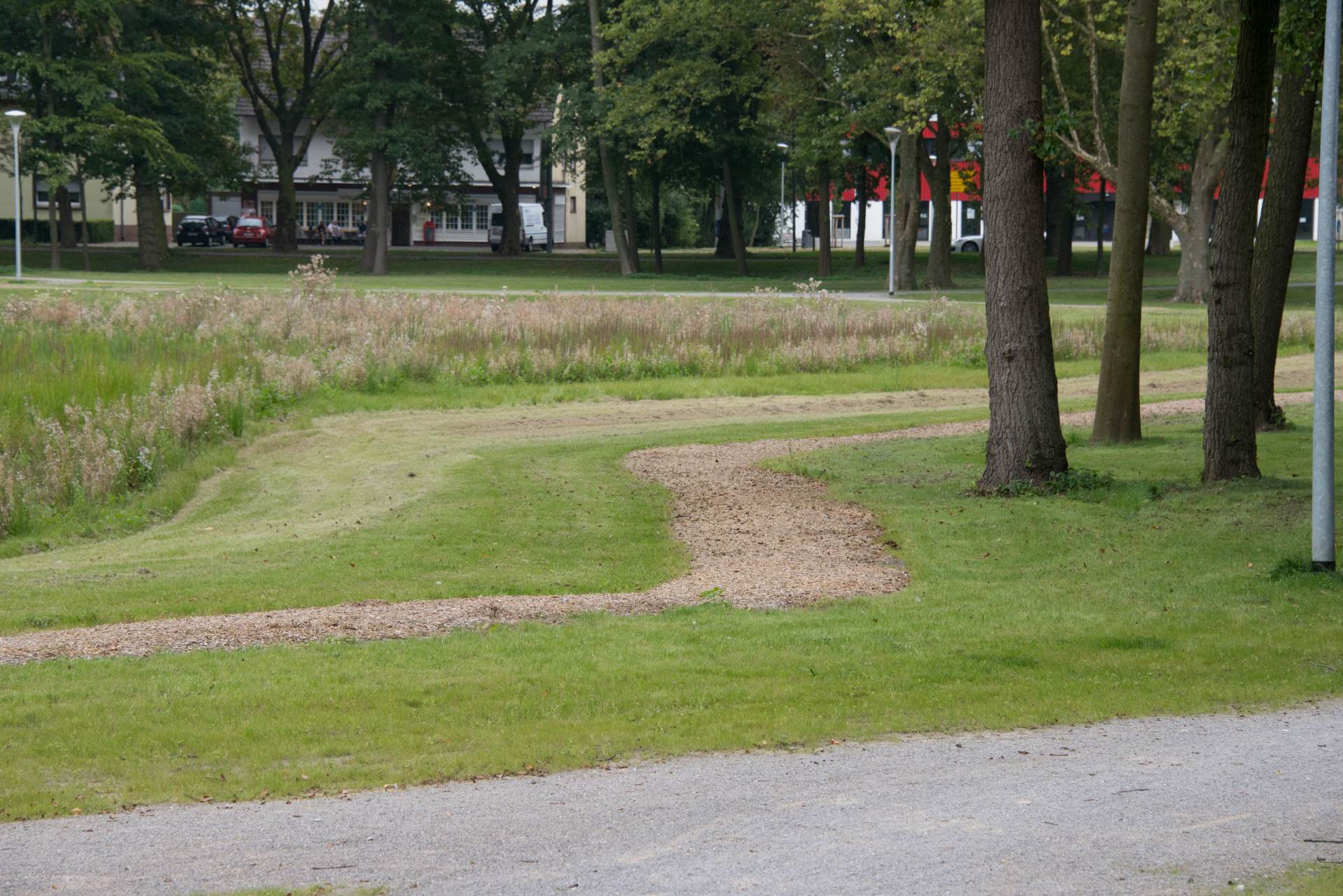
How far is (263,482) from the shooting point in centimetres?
1723

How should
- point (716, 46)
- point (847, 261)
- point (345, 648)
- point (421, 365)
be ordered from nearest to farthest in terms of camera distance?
point (345, 648)
point (421, 365)
point (716, 46)
point (847, 261)

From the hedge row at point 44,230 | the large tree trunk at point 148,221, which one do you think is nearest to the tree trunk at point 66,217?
the large tree trunk at point 148,221

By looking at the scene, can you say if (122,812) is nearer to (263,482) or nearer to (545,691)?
(545,691)

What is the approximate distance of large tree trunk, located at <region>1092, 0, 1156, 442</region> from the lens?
16.9m

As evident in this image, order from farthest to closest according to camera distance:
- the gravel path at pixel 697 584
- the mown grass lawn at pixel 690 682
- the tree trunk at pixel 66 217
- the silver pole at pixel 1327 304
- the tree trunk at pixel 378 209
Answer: the tree trunk at pixel 66 217 → the tree trunk at pixel 378 209 → the silver pole at pixel 1327 304 → the gravel path at pixel 697 584 → the mown grass lawn at pixel 690 682

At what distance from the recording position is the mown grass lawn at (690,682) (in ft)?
22.6

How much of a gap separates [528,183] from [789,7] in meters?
50.0

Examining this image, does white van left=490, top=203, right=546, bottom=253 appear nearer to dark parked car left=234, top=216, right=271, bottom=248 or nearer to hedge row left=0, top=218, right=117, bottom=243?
dark parked car left=234, top=216, right=271, bottom=248

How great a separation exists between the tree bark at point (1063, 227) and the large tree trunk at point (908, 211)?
1096 centimetres

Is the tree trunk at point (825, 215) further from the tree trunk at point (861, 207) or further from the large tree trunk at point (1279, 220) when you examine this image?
the large tree trunk at point (1279, 220)

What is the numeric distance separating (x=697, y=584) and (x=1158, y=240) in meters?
66.7

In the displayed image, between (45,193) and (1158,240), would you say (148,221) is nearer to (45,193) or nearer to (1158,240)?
(45,193)

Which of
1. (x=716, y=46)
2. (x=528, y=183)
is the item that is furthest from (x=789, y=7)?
(x=528, y=183)

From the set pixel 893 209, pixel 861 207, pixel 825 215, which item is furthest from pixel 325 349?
pixel 861 207
